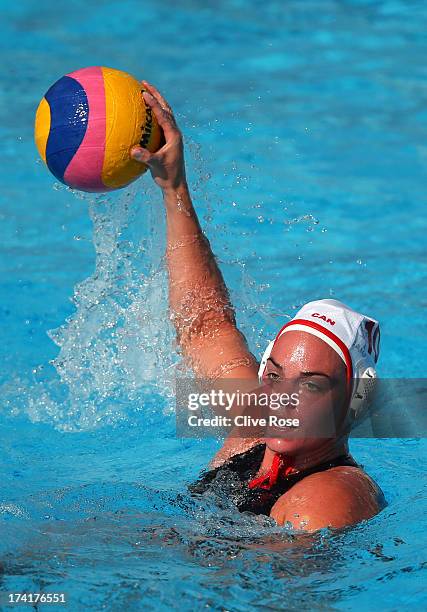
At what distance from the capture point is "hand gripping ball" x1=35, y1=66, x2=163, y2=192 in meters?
2.99

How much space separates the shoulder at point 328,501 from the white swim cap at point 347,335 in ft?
0.71

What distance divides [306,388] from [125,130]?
0.98 metres

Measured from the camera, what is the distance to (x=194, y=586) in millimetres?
2477

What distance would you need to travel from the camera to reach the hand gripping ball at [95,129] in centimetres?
299

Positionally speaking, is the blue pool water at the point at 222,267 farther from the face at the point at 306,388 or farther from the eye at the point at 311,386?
the eye at the point at 311,386

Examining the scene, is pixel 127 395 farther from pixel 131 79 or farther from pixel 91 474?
pixel 131 79

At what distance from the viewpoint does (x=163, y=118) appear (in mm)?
3023

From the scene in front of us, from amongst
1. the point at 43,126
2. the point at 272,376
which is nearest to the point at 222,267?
the point at 43,126

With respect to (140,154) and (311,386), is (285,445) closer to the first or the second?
(311,386)

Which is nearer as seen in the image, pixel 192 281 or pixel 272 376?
pixel 272 376

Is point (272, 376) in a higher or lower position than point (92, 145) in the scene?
lower

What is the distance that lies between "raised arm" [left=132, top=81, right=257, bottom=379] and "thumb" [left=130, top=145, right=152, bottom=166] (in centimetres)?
9
